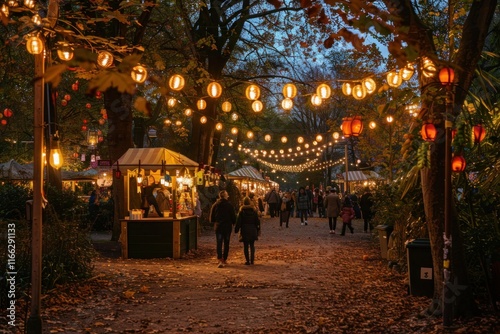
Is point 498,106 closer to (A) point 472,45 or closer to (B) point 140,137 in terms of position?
(A) point 472,45

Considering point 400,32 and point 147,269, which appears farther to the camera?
point 147,269

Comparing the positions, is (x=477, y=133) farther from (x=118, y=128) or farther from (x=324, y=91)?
(x=118, y=128)

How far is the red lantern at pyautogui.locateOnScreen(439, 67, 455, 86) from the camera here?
29.4ft

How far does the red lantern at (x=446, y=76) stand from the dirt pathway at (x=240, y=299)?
10.6 feet

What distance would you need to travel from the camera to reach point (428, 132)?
32.2 ft

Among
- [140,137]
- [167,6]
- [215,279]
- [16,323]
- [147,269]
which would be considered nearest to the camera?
[16,323]

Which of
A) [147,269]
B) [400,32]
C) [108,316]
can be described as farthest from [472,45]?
[147,269]

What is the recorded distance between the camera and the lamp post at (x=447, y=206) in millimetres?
8883

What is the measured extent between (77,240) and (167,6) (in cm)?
1351

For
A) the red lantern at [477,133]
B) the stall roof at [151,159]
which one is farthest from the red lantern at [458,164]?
the stall roof at [151,159]

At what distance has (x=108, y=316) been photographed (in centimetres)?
977

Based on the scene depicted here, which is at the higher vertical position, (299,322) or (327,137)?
(327,137)

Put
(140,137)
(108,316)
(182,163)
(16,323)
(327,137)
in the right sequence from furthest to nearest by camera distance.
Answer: (327,137) → (140,137) → (182,163) → (108,316) → (16,323)

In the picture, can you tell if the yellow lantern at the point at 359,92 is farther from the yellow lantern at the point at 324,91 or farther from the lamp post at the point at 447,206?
the lamp post at the point at 447,206
